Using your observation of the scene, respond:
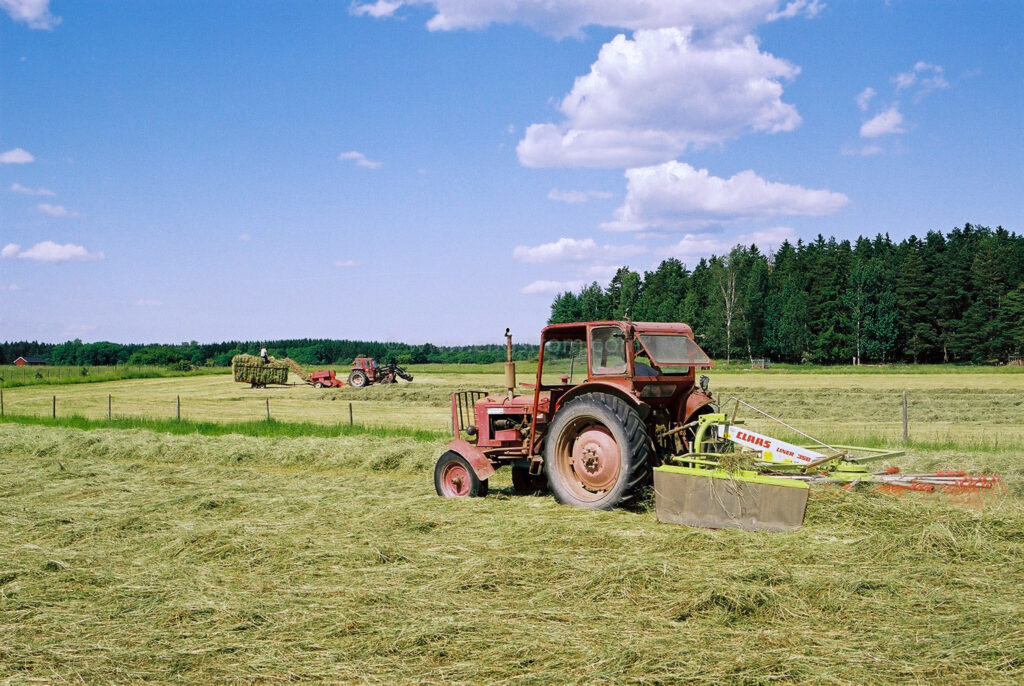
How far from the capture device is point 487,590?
5703 mm

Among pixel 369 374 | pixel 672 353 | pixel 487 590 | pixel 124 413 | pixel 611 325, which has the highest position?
pixel 611 325

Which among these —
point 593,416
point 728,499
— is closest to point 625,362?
point 593,416

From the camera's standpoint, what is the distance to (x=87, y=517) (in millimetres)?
8734

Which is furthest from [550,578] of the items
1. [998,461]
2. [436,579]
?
[998,461]

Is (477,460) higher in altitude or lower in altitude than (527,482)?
higher

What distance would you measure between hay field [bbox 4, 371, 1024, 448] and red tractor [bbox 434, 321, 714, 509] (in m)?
6.90

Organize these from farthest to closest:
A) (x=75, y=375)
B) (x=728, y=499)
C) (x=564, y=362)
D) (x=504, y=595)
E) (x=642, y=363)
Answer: (x=75, y=375), (x=564, y=362), (x=642, y=363), (x=728, y=499), (x=504, y=595)

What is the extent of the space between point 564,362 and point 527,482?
6.14 ft

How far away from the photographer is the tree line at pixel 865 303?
200 ft

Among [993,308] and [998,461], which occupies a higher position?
[993,308]

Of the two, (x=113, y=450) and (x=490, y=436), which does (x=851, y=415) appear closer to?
(x=490, y=436)

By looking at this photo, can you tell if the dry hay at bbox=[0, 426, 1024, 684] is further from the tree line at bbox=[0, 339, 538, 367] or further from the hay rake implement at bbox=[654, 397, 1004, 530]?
the tree line at bbox=[0, 339, 538, 367]

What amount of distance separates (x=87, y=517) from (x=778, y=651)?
24.8 ft

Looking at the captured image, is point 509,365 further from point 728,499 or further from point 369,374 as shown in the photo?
point 369,374
